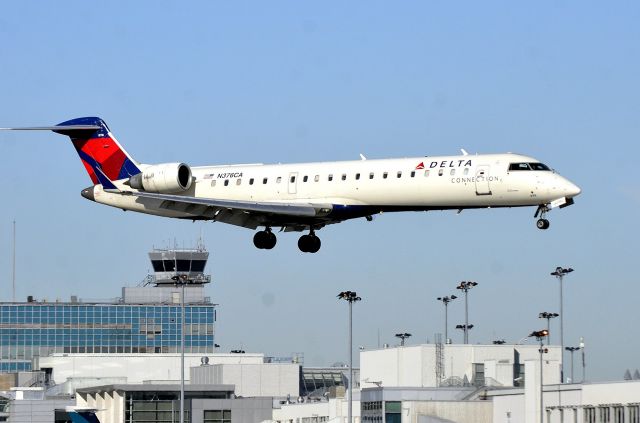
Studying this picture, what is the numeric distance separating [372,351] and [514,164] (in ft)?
156

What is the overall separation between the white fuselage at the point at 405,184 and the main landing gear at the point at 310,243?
3.98 m

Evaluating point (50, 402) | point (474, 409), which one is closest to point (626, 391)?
point (474, 409)

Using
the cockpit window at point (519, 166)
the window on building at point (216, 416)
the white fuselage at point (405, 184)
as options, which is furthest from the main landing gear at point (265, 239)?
the window on building at point (216, 416)

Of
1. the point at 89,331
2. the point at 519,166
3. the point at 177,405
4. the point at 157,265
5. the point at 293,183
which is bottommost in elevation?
the point at 177,405

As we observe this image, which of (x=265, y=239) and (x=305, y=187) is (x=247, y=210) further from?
(x=265, y=239)

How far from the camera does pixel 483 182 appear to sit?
182 feet

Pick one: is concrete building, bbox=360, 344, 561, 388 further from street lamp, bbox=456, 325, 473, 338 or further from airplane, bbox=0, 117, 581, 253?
airplane, bbox=0, 117, 581, 253

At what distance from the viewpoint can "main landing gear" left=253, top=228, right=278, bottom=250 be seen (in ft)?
212

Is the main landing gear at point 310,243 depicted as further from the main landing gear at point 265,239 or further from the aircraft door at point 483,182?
the aircraft door at point 483,182

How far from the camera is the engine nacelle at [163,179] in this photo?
63500 millimetres

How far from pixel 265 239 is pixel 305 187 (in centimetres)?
515

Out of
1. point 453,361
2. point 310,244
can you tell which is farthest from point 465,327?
point 310,244

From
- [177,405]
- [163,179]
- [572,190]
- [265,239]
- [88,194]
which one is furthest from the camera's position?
[177,405]

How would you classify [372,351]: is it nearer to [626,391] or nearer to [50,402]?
[50,402]
